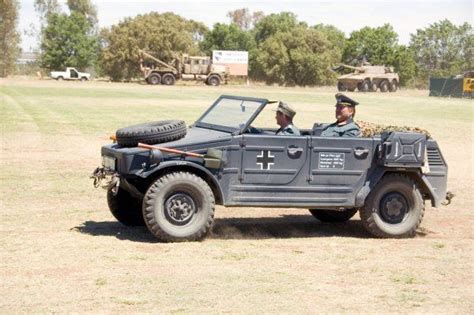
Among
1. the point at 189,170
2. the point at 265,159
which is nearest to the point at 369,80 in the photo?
the point at 265,159

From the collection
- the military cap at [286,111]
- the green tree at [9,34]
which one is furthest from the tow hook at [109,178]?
the green tree at [9,34]

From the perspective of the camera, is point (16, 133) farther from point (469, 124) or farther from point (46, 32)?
point (46, 32)

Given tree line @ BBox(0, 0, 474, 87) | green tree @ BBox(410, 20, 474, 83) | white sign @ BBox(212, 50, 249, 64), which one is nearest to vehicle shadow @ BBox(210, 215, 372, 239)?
tree line @ BBox(0, 0, 474, 87)

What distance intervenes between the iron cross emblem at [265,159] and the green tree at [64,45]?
85651 millimetres

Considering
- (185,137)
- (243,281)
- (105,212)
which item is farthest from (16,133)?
(243,281)

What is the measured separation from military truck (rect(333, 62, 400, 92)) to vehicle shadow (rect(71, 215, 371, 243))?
57.7 metres

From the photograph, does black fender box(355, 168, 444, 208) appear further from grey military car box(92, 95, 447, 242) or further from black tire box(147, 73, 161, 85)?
black tire box(147, 73, 161, 85)

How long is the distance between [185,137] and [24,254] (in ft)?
7.12

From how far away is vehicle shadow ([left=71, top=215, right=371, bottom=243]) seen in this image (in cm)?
959

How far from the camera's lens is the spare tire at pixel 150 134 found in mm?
8906

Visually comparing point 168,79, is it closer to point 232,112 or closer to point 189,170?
point 232,112

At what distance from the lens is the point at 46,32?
93.8m

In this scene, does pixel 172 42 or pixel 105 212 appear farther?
pixel 172 42

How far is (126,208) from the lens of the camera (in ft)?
32.5
